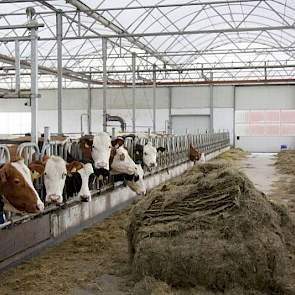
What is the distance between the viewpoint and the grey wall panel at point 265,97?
3259cm

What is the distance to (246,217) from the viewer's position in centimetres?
497

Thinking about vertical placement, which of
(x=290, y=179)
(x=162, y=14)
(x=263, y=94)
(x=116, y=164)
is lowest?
(x=290, y=179)

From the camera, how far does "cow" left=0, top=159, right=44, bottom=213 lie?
205 inches

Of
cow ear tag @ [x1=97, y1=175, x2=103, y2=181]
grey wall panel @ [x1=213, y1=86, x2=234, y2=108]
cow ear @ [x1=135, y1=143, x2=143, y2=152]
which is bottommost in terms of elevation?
cow ear tag @ [x1=97, y1=175, x2=103, y2=181]

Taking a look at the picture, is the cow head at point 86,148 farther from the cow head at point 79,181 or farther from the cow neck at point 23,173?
the cow neck at point 23,173

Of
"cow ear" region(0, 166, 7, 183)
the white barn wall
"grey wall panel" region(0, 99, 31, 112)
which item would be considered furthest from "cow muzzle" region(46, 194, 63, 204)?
"grey wall panel" region(0, 99, 31, 112)

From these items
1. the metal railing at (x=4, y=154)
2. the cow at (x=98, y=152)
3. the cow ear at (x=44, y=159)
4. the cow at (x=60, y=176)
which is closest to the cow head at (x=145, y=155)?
the cow at (x=98, y=152)

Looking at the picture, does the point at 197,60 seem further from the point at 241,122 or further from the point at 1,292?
the point at 1,292

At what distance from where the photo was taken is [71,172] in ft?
21.9

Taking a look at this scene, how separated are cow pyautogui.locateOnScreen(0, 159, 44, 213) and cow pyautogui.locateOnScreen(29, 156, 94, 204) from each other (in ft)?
1.55

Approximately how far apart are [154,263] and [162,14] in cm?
1480

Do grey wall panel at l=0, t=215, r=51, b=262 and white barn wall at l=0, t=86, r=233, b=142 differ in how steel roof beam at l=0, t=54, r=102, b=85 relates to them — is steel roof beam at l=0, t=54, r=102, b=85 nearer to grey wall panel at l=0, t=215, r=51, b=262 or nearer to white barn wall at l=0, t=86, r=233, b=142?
white barn wall at l=0, t=86, r=233, b=142

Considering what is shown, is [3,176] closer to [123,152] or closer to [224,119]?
[123,152]

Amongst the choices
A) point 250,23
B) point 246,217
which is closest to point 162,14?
point 250,23
